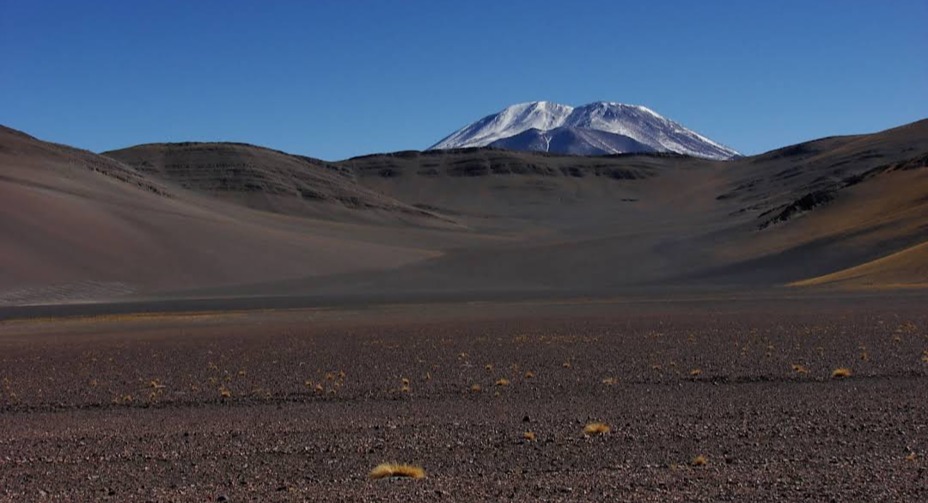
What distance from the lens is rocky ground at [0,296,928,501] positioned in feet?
32.4

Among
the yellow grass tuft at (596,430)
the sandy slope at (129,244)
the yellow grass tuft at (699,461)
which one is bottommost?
the sandy slope at (129,244)

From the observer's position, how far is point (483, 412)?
15.0 metres

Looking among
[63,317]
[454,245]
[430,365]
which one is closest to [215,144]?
[454,245]

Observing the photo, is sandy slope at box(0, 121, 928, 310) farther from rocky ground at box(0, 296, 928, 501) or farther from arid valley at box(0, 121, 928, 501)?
rocky ground at box(0, 296, 928, 501)

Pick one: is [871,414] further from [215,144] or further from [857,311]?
[215,144]

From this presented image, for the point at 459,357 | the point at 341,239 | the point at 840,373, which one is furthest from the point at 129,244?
the point at 840,373

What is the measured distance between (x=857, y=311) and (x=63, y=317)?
1124 inches

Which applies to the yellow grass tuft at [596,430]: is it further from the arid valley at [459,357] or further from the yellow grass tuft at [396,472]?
the yellow grass tuft at [396,472]

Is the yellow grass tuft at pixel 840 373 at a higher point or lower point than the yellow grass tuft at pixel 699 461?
lower

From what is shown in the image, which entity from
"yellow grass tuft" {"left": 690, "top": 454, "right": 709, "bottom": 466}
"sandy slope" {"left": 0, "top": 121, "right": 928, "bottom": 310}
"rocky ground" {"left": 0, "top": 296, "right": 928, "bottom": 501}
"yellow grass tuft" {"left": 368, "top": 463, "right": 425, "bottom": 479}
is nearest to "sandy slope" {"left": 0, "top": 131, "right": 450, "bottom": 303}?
"sandy slope" {"left": 0, "top": 121, "right": 928, "bottom": 310}

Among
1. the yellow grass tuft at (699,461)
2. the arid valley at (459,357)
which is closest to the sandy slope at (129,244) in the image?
the arid valley at (459,357)

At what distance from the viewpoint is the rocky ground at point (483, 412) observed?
389 inches

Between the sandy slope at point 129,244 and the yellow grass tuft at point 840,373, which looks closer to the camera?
the yellow grass tuft at point 840,373

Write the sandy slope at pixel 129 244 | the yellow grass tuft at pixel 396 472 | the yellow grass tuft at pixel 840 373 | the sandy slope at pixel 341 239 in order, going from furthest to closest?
the sandy slope at pixel 129 244
the sandy slope at pixel 341 239
the yellow grass tuft at pixel 840 373
the yellow grass tuft at pixel 396 472
